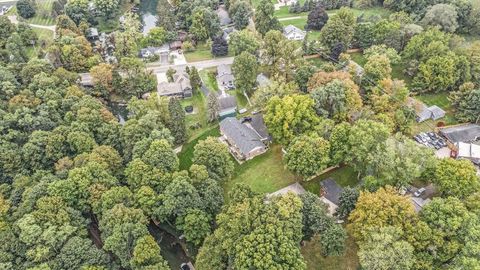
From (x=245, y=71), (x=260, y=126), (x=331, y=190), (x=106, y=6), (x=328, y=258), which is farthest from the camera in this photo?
(x=106, y=6)

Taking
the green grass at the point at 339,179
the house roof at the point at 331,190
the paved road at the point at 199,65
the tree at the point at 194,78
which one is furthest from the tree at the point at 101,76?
the house roof at the point at 331,190

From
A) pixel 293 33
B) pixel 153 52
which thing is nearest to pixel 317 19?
pixel 293 33

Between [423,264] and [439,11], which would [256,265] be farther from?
[439,11]

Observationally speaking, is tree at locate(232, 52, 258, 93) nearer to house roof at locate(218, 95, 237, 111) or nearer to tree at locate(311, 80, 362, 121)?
house roof at locate(218, 95, 237, 111)

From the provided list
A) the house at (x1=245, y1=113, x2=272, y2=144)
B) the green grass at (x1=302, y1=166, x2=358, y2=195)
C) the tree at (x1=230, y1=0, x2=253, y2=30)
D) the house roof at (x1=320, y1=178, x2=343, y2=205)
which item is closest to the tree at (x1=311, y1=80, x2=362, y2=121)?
the green grass at (x1=302, y1=166, x2=358, y2=195)

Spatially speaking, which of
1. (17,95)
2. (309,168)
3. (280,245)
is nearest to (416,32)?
(309,168)

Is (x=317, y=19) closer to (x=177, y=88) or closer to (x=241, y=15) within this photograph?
(x=241, y=15)

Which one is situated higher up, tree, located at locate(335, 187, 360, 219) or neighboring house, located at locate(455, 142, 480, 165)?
tree, located at locate(335, 187, 360, 219)
